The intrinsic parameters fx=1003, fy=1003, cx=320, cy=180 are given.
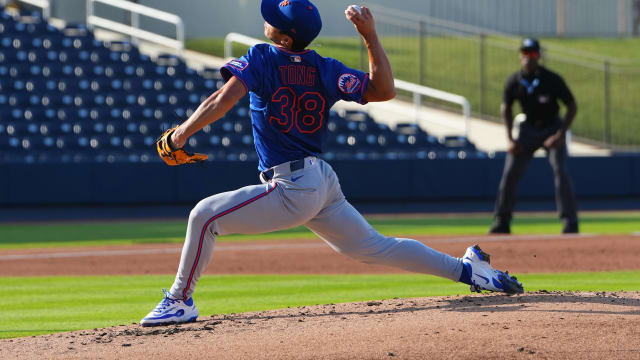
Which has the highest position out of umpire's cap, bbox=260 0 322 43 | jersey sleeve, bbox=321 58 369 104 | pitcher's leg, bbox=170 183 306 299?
umpire's cap, bbox=260 0 322 43

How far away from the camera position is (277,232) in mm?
14031

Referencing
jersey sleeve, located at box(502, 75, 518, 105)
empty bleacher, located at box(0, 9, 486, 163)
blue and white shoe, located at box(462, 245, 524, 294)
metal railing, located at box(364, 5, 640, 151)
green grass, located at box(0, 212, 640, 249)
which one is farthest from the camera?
metal railing, located at box(364, 5, 640, 151)

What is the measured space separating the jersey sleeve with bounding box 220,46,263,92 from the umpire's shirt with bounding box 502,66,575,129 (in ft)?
21.8

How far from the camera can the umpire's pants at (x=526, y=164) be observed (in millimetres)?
11180

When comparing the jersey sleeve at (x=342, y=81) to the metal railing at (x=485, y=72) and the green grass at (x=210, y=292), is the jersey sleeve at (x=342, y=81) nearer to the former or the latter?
the green grass at (x=210, y=292)

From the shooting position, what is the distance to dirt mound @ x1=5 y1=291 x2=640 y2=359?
4.57m

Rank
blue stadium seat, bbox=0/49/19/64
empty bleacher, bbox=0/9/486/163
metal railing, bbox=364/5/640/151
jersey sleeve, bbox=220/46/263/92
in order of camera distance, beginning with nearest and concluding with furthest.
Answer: jersey sleeve, bbox=220/46/263/92
empty bleacher, bbox=0/9/486/163
blue stadium seat, bbox=0/49/19/64
metal railing, bbox=364/5/640/151

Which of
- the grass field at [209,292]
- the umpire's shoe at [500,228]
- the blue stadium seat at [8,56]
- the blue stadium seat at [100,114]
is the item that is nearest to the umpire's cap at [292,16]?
the grass field at [209,292]

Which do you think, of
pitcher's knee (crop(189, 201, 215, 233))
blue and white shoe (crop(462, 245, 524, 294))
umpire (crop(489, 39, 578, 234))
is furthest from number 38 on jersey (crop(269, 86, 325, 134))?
umpire (crop(489, 39, 578, 234))

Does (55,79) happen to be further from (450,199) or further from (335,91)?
(335,91)

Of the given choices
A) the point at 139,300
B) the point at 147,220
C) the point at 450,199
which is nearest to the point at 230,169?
the point at 147,220

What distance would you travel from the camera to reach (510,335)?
187 inches

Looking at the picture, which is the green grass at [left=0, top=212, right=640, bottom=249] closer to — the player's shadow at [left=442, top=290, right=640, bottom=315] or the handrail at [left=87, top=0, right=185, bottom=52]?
the handrail at [left=87, top=0, right=185, bottom=52]

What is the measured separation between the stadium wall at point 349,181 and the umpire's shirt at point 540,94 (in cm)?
681
